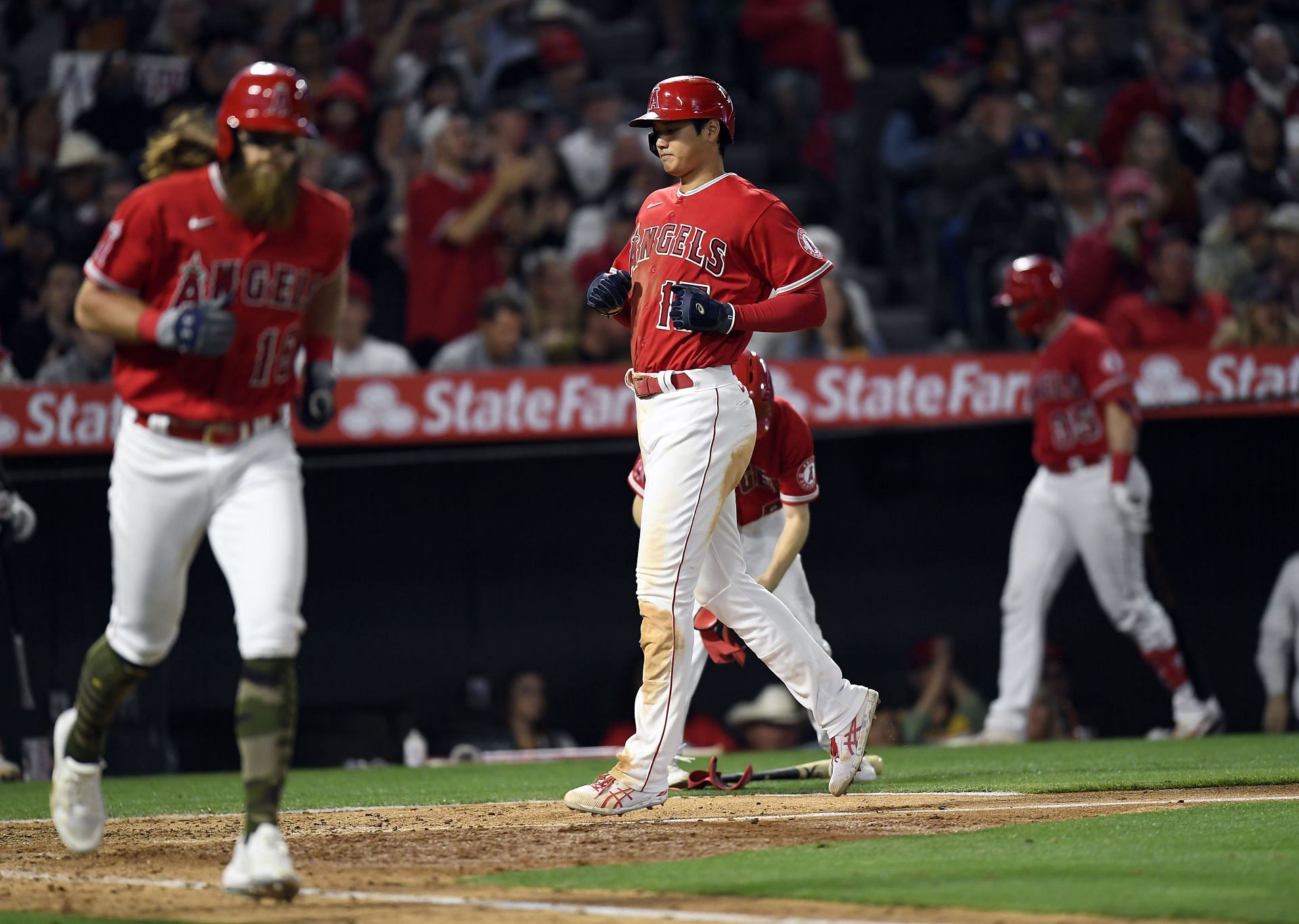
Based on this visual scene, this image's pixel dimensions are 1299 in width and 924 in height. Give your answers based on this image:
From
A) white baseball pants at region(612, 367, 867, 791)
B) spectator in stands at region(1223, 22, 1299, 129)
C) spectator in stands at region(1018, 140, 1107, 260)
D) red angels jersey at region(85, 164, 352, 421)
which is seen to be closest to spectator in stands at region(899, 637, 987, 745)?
spectator in stands at region(1018, 140, 1107, 260)

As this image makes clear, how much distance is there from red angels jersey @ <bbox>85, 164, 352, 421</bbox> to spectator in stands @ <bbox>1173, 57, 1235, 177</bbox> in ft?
30.0

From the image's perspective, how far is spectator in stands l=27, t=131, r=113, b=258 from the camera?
10109 mm

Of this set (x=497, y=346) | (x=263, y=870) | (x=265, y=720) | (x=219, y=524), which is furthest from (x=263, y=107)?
(x=497, y=346)

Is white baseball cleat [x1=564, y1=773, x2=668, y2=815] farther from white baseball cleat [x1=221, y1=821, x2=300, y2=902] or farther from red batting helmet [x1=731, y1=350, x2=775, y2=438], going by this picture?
white baseball cleat [x1=221, y1=821, x2=300, y2=902]

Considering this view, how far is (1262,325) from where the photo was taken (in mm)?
9953

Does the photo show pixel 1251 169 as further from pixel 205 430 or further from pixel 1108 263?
pixel 205 430

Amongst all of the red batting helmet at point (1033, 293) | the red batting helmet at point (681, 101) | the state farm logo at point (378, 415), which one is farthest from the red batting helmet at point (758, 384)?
the state farm logo at point (378, 415)

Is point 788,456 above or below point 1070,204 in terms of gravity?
below

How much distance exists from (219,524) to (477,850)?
109 cm

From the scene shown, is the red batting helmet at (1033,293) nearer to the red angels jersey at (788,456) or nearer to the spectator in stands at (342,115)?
the red angels jersey at (788,456)

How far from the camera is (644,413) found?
199 inches

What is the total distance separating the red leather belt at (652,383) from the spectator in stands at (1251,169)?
24.6ft

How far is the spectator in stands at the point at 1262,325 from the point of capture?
994 cm

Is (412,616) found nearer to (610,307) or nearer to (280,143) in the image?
(610,307)
